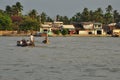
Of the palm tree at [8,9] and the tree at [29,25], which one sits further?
the palm tree at [8,9]

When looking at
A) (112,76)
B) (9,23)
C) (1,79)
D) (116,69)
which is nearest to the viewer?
(1,79)

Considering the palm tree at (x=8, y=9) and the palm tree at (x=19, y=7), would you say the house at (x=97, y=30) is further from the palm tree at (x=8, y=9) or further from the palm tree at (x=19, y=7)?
the palm tree at (x=8, y=9)

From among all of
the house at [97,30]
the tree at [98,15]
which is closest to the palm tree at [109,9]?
the tree at [98,15]

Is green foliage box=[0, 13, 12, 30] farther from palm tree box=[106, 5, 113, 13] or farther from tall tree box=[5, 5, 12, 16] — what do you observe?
palm tree box=[106, 5, 113, 13]

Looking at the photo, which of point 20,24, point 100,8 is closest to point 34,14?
point 20,24

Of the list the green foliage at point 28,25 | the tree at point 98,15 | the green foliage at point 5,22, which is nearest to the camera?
the green foliage at point 5,22

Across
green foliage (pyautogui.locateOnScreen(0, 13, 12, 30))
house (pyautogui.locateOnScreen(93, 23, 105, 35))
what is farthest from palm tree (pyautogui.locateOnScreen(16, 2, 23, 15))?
house (pyautogui.locateOnScreen(93, 23, 105, 35))

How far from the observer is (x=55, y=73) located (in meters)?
30.9

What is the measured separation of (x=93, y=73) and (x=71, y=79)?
11.0ft

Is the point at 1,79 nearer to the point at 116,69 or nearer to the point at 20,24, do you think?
the point at 116,69

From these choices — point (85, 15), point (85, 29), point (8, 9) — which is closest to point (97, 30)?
point (85, 29)

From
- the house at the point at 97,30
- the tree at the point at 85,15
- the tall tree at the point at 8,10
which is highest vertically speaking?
the tall tree at the point at 8,10

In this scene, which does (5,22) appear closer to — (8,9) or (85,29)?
(85,29)

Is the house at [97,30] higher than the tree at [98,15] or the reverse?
the reverse
